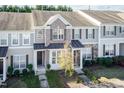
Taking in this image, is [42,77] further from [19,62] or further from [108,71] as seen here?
[108,71]

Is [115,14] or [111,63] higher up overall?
[115,14]

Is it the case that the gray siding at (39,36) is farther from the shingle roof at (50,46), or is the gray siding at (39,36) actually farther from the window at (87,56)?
the window at (87,56)

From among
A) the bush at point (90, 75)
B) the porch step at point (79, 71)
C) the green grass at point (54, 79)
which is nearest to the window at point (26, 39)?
the green grass at point (54, 79)

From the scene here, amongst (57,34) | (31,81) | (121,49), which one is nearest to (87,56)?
(57,34)

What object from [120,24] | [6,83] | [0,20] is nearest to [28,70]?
[6,83]

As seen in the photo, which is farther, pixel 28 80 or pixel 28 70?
pixel 28 70

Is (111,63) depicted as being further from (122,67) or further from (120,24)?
(120,24)

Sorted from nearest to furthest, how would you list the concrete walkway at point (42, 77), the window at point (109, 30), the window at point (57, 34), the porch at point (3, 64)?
the concrete walkway at point (42, 77), the porch at point (3, 64), the window at point (57, 34), the window at point (109, 30)
